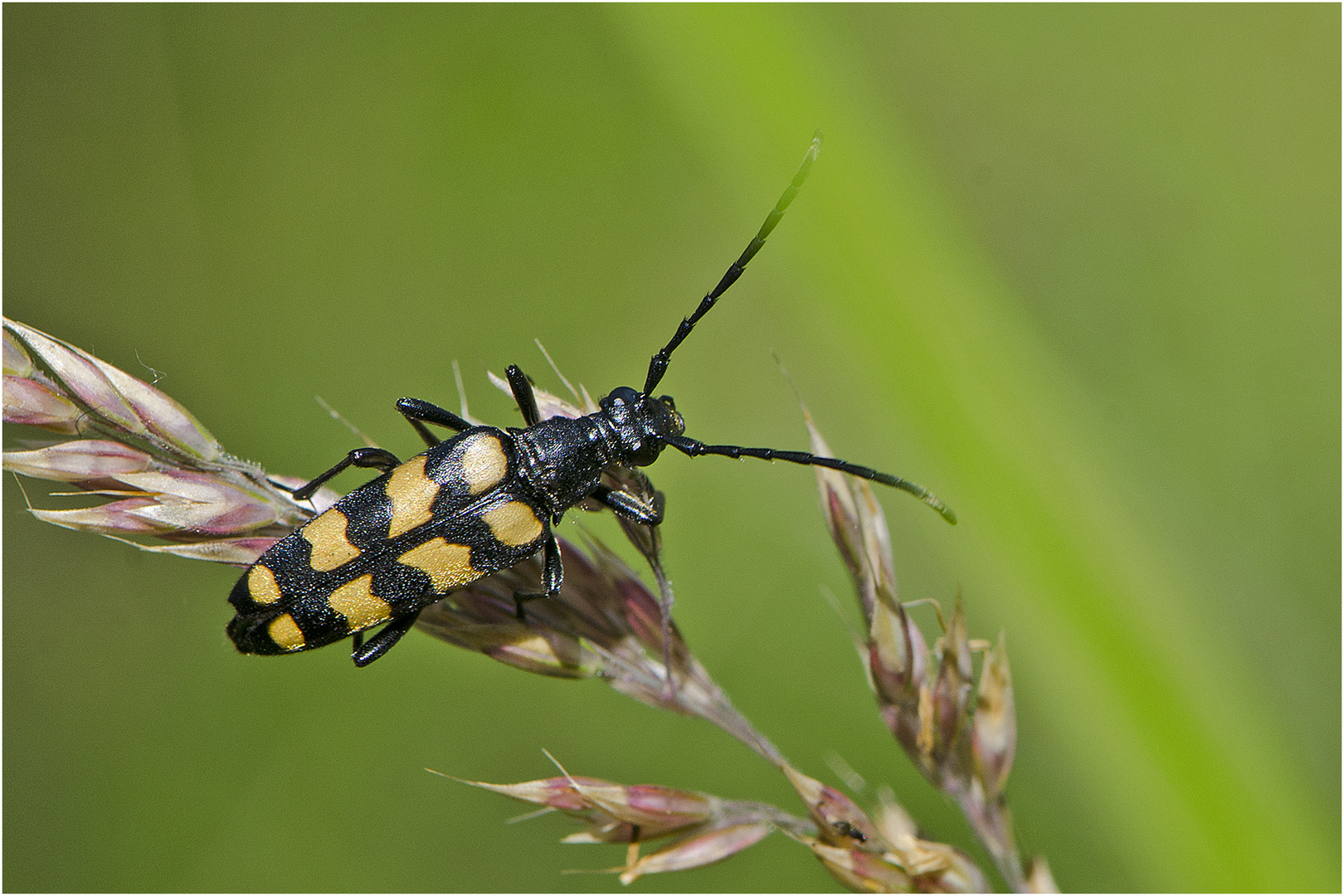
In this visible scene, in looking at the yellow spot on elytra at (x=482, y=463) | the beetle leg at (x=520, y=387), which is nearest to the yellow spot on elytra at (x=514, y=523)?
the yellow spot on elytra at (x=482, y=463)

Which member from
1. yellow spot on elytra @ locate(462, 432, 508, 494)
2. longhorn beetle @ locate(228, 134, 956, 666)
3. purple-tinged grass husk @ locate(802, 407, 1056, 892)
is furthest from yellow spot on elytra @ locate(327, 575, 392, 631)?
purple-tinged grass husk @ locate(802, 407, 1056, 892)

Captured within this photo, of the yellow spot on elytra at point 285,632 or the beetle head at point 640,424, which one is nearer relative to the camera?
the yellow spot on elytra at point 285,632

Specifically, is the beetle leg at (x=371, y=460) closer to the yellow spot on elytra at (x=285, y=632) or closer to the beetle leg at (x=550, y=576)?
the yellow spot on elytra at (x=285, y=632)

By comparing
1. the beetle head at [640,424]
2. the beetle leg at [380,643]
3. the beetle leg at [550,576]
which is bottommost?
the beetle leg at [380,643]

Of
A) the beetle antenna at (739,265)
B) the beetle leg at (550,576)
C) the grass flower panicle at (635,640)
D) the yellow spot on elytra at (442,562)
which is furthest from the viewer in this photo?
the beetle antenna at (739,265)

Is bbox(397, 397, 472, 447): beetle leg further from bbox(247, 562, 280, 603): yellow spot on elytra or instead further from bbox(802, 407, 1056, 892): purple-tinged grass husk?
bbox(802, 407, 1056, 892): purple-tinged grass husk

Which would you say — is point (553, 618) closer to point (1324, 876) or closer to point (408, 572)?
point (408, 572)

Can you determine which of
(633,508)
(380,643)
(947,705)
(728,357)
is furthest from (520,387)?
(728,357)

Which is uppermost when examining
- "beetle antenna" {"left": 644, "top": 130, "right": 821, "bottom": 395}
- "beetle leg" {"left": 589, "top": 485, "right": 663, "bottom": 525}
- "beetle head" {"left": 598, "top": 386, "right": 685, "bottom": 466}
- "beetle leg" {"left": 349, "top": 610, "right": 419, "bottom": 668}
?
"beetle antenna" {"left": 644, "top": 130, "right": 821, "bottom": 395}
